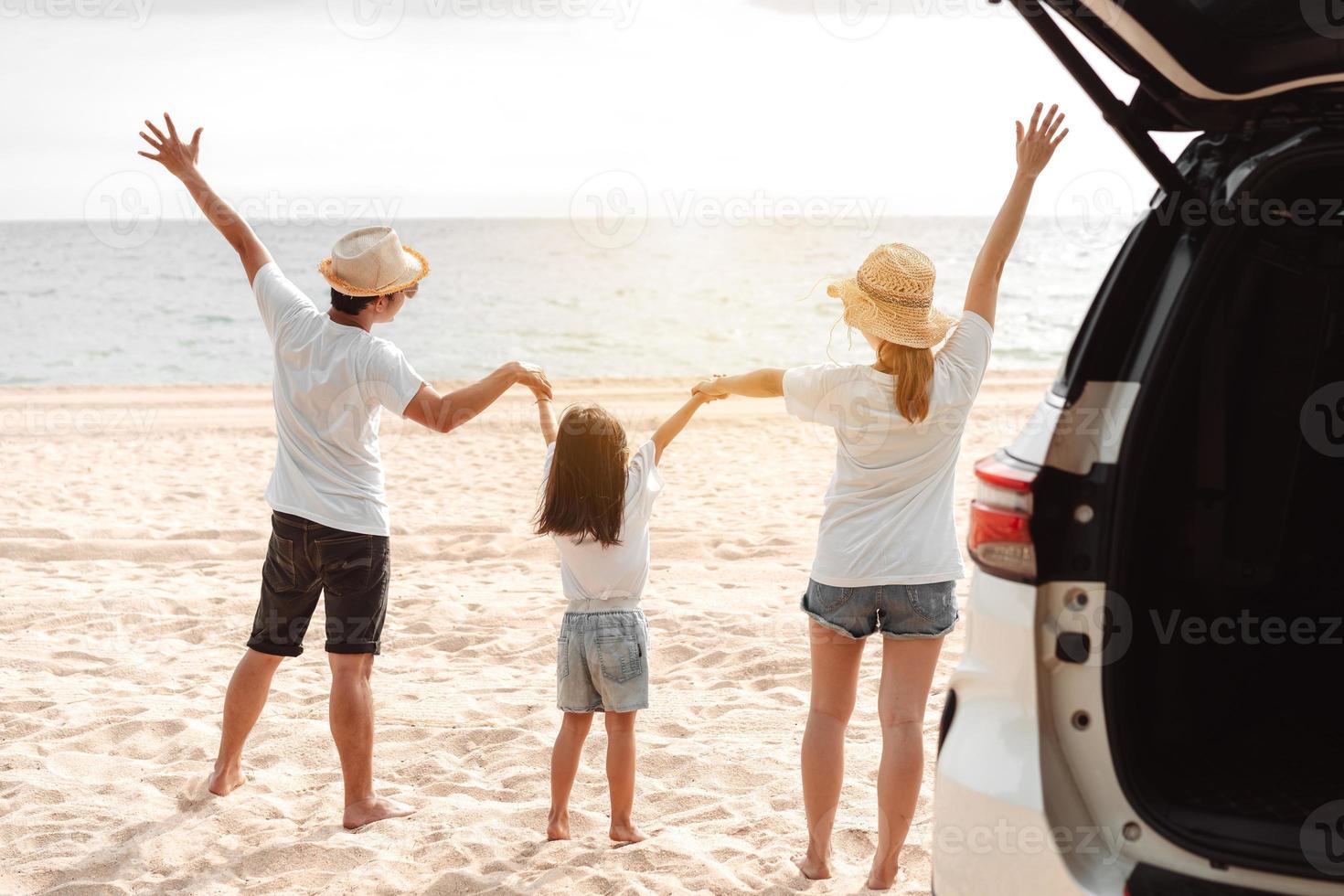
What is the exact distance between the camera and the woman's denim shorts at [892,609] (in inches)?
133

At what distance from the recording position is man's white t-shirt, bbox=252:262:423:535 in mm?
3896

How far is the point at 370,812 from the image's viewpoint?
4020mm

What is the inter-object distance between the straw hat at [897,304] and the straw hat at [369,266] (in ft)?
4.98

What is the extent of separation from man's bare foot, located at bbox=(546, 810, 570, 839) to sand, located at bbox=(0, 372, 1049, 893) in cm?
5

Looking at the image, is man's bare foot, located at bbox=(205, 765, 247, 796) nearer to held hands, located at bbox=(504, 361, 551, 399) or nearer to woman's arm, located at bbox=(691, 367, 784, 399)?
held hands, located at bbox=(504, 361, 551, 399)

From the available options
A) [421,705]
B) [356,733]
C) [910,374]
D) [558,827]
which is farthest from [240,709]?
[910,374]

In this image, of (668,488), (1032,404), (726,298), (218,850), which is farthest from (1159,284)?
(726,298)

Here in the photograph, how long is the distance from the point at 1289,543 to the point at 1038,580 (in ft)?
2.80

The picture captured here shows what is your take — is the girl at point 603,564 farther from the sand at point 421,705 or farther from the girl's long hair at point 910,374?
the girl's long hair at point 910,374

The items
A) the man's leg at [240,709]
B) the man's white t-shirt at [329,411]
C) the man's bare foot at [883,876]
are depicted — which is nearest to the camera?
the man's bare foot at [883,876]

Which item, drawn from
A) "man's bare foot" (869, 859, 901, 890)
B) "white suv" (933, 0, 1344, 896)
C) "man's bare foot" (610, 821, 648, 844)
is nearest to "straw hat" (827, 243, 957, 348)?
"white suv" (933, 0, 1344, 896)

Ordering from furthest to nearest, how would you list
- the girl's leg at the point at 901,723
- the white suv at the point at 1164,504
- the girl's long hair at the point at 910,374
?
the girl's leg at the point at 901,723, the girl's long hair at the point at 910,374, the white suv at the point at 1164,504

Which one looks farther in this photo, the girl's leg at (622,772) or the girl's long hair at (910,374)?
the girl's leg at (622,772)

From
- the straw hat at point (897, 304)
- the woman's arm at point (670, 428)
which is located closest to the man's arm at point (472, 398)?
the woman's arm at point (670, 428)
